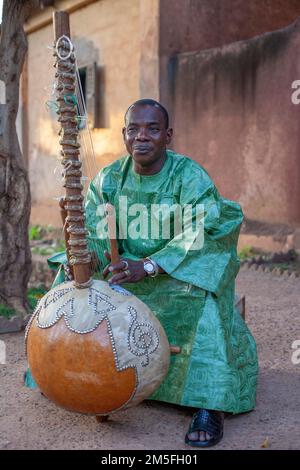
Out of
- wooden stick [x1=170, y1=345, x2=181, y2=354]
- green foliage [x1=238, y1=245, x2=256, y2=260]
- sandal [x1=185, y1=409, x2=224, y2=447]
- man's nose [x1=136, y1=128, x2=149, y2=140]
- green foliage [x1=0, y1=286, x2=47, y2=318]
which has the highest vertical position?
man's nose [x1=136, y1=128, x2=149, y2=140]

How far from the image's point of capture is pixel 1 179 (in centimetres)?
474

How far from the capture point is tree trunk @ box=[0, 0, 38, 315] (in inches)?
188

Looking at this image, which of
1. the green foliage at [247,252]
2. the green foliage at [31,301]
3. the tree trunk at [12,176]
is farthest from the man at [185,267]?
the green foliage at [247,252]

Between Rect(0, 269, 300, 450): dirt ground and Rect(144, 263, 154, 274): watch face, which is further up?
Rect(144, 263, 154, 274): watch face

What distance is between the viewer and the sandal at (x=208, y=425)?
8.51 feet

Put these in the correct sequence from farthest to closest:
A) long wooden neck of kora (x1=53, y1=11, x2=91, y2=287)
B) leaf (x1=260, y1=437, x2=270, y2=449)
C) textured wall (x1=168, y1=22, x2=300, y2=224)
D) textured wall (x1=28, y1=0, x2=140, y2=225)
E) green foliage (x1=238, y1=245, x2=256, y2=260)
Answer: textured wall (x1=28, y1=0, x2=140, y2=225) → green foliage (x1=238, y1=245, x2=256, y2=260) → textured wall (x1=168, y1=22, x2=300, y2=224) → leaf (x1=260, y1=437, x2=270, y2=449) → long wooden neck of kora (x1=53, y1=11, x2=91, y2=287)

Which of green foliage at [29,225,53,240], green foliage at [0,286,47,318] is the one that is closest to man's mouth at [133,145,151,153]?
green foliage at [0,286,47,318]

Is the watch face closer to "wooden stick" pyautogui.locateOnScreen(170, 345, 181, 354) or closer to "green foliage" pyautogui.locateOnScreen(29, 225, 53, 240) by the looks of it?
"wooden stick" pyautogui.locateOnScreen(170, 345, 181, 354)

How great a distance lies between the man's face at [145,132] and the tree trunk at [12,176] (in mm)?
2053

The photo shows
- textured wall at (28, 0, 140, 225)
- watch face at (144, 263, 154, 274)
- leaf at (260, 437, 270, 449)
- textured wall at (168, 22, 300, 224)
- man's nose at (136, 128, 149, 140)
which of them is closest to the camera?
leaf at (260, 437, 270, 449)

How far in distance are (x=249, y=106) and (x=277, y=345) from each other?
4.28m

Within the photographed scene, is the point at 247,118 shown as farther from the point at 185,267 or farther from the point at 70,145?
the point at 70,145

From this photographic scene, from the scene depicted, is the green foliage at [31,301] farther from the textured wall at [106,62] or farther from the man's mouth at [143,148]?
the textured wall at [106,62]

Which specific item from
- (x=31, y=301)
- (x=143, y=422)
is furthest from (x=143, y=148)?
(x=31, y=301)
